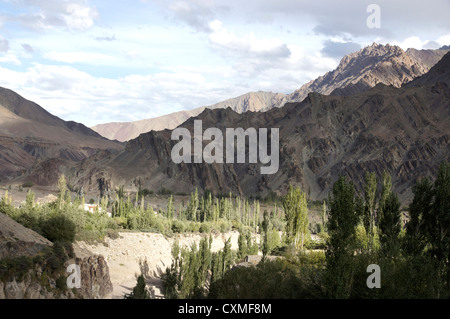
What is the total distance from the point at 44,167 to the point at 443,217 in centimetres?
17640

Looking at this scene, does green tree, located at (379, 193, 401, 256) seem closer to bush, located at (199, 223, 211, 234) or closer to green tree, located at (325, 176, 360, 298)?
green tree, located at (325, 176, 360, 298)

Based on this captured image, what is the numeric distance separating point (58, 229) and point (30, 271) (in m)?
15.1

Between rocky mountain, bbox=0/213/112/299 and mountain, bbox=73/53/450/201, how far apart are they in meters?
128

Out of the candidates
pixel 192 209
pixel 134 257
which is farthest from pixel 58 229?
pixel 192 209

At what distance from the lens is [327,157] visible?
190m

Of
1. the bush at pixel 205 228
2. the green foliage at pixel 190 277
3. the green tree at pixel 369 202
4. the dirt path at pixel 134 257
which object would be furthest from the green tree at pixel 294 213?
the bush at pixel 205 228

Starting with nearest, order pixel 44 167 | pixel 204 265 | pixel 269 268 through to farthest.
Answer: pixel 269 268 < pixel 204 265 < pixel 44 167

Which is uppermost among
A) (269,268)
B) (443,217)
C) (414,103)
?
(414,103)

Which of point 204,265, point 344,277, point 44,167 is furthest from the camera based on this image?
point 44,167

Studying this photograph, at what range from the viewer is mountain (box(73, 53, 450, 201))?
166288mm
